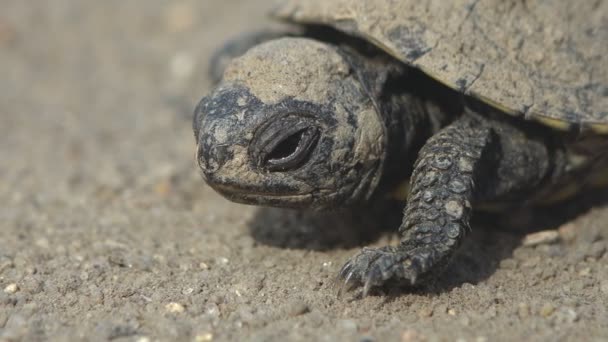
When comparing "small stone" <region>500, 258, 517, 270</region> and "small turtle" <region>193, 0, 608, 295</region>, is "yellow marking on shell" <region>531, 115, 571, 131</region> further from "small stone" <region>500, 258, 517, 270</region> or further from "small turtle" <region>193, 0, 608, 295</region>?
"small stone" <region>500, 258, 517, 270</region>

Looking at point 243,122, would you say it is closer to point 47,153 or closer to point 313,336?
point 313,336

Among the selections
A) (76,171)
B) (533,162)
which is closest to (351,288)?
(533,162)

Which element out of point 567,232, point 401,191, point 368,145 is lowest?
point 567,232

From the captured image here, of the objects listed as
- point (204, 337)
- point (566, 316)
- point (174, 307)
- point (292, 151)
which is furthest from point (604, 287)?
point (174, 307)

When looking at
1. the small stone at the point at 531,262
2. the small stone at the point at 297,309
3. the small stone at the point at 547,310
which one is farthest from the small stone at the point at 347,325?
the small stone at the point at 531,262

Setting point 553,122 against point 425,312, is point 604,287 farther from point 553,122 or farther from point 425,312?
point 425,312

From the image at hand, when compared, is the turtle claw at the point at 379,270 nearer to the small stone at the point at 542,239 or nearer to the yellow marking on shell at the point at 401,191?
the yellow marking on shell at the point at 401,191

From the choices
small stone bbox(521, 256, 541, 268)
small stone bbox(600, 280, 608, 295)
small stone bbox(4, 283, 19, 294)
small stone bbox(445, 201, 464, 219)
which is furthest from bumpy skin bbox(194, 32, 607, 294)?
small stone bbox(4, 283, 19, 294)
